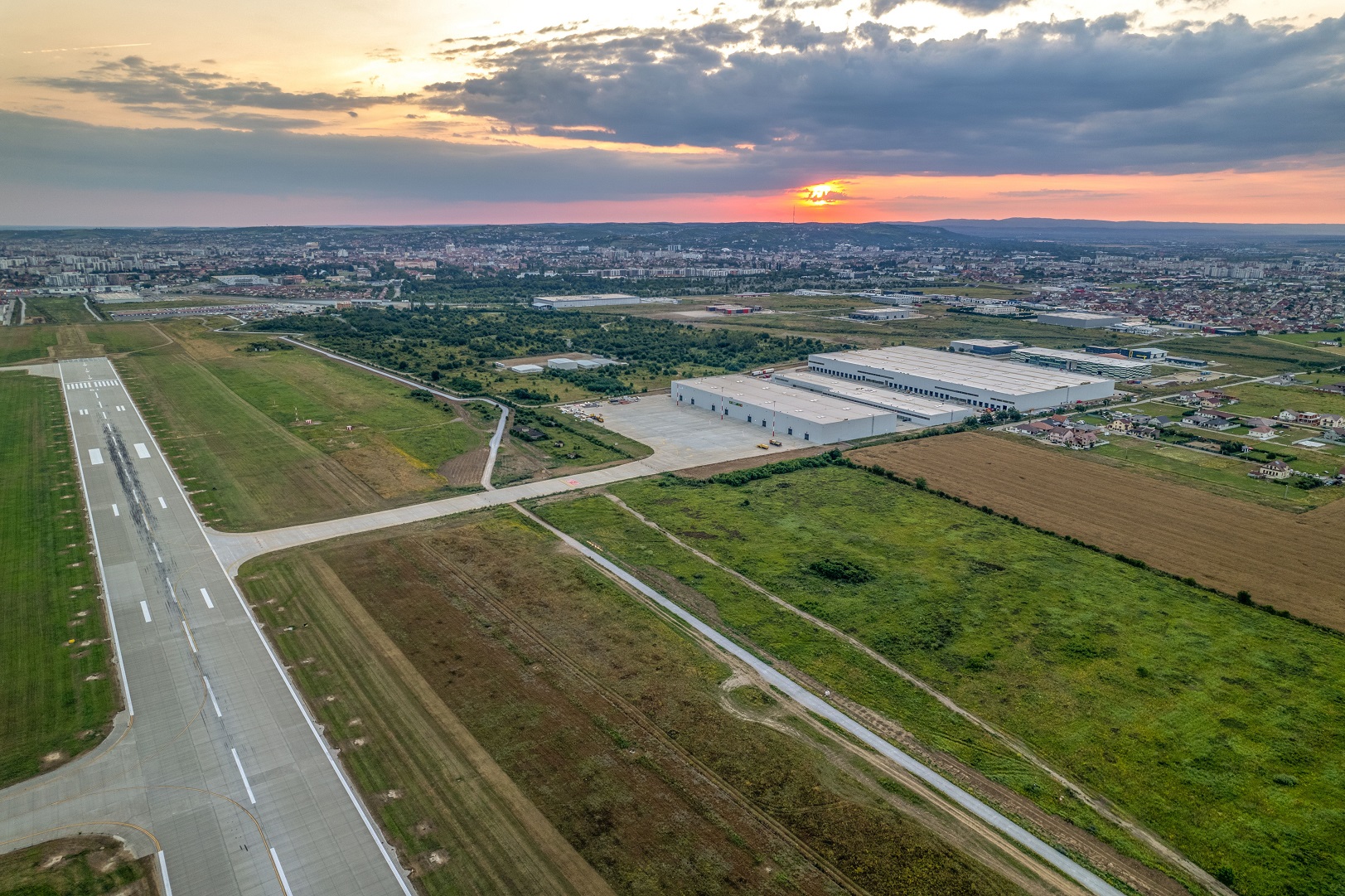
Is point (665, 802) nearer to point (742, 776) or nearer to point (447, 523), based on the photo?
point (742, 776)

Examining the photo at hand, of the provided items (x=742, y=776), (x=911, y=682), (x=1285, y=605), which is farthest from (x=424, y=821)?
(x=1285, y=605)

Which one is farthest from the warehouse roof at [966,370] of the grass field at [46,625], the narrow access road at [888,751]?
the grass field at [46,625]

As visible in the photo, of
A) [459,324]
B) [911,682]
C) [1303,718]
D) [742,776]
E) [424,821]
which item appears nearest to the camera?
[424,821]

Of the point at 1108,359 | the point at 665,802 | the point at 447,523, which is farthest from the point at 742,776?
the point at 1108,359

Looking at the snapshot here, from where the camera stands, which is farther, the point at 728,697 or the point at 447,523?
the point at 447,523

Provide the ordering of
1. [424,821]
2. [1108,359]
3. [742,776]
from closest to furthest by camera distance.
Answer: [424,821]
[742,776]
[1108,359]

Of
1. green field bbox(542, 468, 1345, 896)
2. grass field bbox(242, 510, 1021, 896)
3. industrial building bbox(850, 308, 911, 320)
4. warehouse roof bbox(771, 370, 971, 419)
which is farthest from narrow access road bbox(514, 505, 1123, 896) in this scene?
industrial building bbox(850, 308, 911, 320)

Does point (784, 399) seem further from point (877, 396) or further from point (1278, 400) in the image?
point (1278, 400)

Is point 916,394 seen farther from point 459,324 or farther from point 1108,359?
point 459,324
